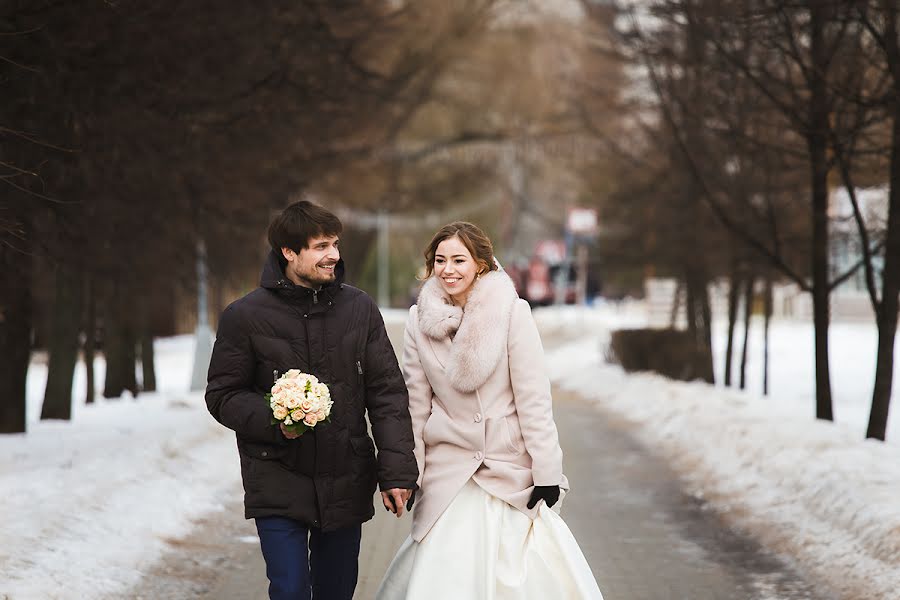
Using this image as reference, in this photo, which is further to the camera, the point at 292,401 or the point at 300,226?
the point at 300,226

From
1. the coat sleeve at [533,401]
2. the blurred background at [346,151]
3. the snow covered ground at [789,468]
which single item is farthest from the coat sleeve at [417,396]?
the snow covered ground at [789,468]

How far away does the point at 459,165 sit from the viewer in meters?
42.7

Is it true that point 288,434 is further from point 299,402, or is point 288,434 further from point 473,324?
point 473,324

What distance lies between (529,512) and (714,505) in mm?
5969

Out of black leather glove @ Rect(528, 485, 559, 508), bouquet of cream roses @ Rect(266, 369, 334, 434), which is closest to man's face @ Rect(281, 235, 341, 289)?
bouquet of cream roses @ Rect(266, 369, 334, 434)

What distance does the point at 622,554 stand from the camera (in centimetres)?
893

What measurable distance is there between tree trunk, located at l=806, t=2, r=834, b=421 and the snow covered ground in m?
0.52

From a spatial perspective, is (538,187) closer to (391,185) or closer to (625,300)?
(625,300)

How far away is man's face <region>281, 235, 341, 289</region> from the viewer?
5.05 metres

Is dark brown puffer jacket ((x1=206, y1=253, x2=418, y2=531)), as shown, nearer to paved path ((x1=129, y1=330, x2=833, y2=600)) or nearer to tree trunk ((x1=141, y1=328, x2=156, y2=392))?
paved path ((x1=129, y1=330, x2=833, y2=600))

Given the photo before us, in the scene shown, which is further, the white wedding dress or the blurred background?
the blurred background

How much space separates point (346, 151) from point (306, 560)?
54.2 feet

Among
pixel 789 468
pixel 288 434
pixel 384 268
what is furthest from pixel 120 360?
pixel 384 268

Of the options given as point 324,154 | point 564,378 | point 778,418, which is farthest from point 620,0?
point 564,378
